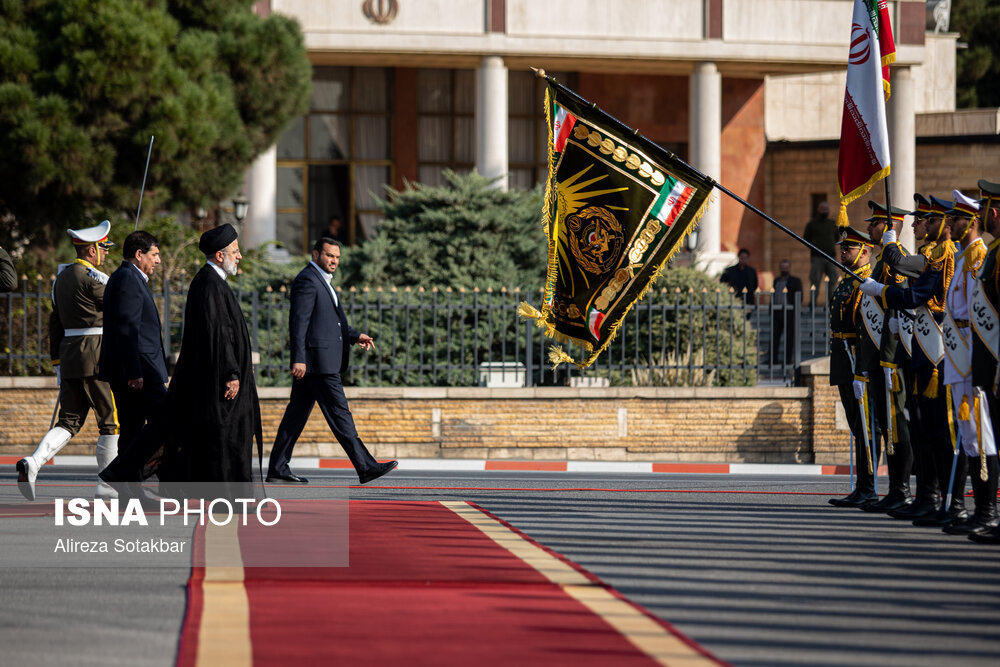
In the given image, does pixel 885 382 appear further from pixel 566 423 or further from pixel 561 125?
pixel 566 423

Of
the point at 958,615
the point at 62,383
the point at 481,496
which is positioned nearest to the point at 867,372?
the point at 481,496

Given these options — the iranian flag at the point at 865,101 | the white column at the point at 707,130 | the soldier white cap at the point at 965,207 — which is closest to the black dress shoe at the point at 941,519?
the soldier white cap at the point at 965,207

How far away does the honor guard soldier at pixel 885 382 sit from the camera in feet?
34.4

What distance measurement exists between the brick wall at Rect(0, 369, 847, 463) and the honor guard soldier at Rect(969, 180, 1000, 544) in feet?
22.9

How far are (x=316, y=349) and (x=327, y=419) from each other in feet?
2.07

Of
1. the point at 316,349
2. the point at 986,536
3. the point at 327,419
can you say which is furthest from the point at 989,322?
the point at 316,349

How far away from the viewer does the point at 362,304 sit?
53.3 feet

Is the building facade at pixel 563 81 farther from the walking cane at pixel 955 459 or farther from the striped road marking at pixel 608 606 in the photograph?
the striped road marking at pixel 608 606

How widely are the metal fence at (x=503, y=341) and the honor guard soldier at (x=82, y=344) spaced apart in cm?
447

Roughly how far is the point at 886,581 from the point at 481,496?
15.2ft

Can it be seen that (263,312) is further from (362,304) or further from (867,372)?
(867,372)

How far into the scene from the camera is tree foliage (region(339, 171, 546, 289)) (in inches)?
803

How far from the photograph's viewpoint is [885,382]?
34.8ft

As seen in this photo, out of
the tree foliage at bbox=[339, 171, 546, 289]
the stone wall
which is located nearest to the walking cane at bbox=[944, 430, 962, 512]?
the stone wall
